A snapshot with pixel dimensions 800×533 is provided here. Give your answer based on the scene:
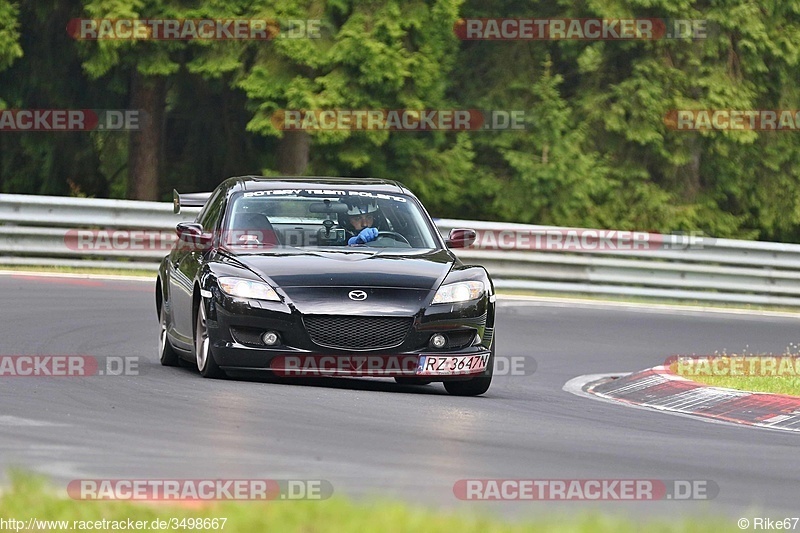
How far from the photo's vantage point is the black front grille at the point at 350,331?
10672 mm

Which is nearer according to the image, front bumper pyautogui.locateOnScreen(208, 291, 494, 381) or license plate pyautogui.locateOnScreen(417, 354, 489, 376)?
front bumper pyautogui.locateOnScreen(208, 291, 494, 381)

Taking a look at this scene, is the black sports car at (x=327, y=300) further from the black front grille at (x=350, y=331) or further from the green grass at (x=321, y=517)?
Answer: the green grass at (x=321, y=517)

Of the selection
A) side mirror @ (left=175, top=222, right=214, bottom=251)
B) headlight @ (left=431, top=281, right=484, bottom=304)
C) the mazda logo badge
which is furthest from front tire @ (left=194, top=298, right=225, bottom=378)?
headlight @ (left=431, top=281, right=484, bottom=304)

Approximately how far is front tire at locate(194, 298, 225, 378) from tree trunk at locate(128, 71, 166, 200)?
17.4 m

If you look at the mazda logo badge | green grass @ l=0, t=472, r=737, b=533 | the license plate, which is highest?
the mazda logo badge

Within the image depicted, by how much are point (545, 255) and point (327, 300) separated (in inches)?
440

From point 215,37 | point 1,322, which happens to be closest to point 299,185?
point 1,322

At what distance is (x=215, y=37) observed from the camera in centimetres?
2583

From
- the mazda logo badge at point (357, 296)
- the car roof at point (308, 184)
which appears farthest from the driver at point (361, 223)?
the mazda logo badge at point (357, 296)

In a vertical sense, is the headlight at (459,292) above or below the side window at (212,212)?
below

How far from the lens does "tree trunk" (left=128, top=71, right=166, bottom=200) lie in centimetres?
2820

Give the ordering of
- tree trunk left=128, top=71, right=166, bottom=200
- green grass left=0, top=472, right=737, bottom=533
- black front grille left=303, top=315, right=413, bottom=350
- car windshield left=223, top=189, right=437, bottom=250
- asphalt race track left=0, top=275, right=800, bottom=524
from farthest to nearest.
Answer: tree trunk left=128, top=71, right=166, bottom=200 < car windshield left=223, top=189, right=437, bottom=250 < black front grille left=303, top=315, right=413, bottom=350 < asphalt race track left=0, top=275, right=800, bottom=524 < green grass left=0, top=472, right=737, bottom=533

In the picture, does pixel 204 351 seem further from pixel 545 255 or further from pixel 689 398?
pixel 545 255

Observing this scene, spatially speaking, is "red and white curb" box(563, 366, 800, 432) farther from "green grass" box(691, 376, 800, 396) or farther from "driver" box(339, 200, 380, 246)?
"driver" box(339, 200, 380, 246)
